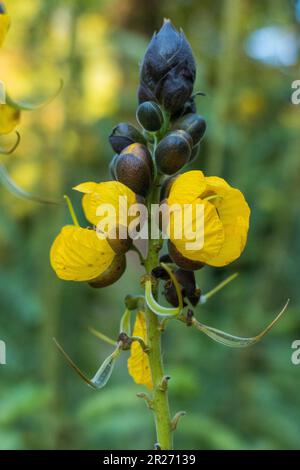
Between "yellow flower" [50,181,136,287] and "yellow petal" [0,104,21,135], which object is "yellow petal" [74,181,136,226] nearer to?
"yellow flower" [50,181,136,287]

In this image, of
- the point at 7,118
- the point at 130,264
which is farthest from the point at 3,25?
the point at 130,264

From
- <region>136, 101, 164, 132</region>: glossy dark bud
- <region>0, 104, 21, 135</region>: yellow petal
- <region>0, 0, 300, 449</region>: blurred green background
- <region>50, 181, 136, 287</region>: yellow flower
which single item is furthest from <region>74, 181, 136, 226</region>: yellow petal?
<region>0, 0, 300, 449</region>: blurred green background

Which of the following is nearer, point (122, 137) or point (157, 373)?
point (157, 373)

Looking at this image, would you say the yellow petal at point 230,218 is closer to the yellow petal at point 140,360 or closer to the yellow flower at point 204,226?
the yellow flower at point 204,226

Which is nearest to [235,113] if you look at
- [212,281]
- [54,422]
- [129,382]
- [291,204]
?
[291,204]

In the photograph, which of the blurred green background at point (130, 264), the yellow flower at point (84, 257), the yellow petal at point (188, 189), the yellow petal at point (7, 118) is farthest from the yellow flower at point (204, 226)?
the blurred green background at point (130, 264)

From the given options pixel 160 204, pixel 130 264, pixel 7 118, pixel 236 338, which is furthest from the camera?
pixel 130 264

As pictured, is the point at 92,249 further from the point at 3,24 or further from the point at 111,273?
the point at 3,24
